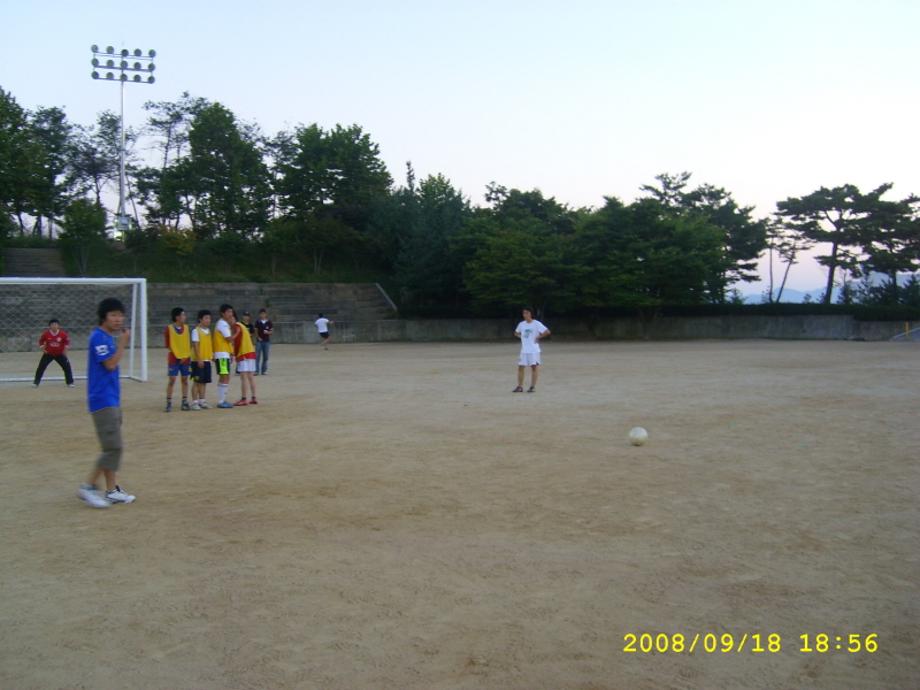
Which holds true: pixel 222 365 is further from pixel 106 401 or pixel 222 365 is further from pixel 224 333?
pixel 106 401

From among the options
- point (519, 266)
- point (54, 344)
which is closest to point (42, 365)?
point (54, 344)

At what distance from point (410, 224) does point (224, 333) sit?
1331 inches

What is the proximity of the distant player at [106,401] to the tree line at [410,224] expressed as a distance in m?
31.4

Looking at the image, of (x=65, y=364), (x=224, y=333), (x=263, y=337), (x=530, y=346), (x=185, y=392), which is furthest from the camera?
(x=263, y=337)

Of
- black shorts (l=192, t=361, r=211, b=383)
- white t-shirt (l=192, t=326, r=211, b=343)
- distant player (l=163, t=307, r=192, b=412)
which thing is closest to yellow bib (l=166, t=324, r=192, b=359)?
distant player (l=163, t=307, r=192, b=412)

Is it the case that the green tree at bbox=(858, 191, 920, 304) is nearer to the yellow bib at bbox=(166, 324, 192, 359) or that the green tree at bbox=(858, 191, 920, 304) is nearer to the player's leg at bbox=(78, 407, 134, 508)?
the yellow bib at bbox=(166, 324, 192, 359)

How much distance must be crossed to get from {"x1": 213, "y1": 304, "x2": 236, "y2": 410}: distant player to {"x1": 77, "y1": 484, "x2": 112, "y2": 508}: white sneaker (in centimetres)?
638

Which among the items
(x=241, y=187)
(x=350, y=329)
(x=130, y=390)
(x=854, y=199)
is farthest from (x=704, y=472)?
(x=241, y=187)

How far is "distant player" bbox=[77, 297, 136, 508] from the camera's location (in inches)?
263

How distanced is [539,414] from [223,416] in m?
4.95

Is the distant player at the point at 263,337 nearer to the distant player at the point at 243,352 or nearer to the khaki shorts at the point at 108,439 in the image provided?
the distant player at the point at 243,352

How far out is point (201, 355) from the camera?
42.7ft

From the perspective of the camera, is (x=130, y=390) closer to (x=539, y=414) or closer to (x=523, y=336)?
(x=523, y=336)

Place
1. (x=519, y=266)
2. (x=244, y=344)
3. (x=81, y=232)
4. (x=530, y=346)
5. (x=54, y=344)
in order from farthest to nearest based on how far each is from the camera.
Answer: (x=81, y=232), (x=519, y=266), (x=54, y=344), (x=530, y=346), (x=244, y=344)
